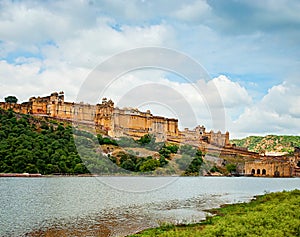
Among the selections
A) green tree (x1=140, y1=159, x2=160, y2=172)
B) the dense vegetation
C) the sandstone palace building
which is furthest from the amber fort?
green tree (x1=140, y1=159, x2=160, y2=172)

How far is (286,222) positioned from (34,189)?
2948 centimetres

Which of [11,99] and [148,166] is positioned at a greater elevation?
[11,99]

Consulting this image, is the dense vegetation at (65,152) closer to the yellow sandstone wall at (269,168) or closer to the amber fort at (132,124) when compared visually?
the amber fort at (132,124)

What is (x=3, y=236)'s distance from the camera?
54.5 feet

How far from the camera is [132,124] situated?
354 ft

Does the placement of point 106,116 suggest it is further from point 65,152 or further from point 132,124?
point 65,152

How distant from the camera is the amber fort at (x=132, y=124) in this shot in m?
98.7

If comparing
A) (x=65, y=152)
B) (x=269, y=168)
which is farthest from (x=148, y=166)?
(x=269, y=168)

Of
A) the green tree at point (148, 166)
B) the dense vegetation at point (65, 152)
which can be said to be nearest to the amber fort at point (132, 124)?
the dense vegetation at point (65, 152)

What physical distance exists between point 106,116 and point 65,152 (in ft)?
119

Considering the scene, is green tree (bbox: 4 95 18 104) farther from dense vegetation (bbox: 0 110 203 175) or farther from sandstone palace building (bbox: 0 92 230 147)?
dense vegetation (bbox: 0 110 203 175)

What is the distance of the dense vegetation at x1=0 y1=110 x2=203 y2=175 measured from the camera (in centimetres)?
5909

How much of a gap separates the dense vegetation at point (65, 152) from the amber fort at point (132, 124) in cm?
1272

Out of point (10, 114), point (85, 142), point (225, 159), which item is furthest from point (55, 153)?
point (225, 159)
